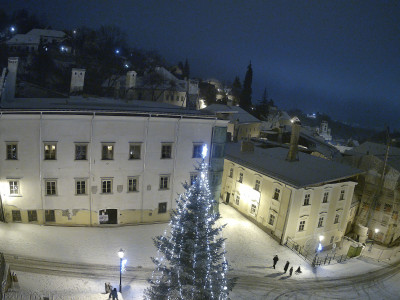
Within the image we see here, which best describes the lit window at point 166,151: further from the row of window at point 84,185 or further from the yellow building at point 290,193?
the yellow building at point 290,193

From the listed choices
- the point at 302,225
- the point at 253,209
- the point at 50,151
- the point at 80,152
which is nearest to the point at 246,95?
the point at 253,209

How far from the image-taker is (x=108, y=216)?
26078mm

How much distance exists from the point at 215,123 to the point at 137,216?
10.6 m

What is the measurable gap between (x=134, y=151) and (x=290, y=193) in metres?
14.1

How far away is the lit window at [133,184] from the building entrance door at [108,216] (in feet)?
7.49

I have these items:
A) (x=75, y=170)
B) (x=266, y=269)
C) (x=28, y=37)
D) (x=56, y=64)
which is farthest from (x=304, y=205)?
(x=28, y=37)

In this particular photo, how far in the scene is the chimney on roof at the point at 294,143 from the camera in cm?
3118

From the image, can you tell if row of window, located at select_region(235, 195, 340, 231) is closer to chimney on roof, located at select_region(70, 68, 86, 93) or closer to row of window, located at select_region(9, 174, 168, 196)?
row of window, located at select_region(9, 174, 168, 196)

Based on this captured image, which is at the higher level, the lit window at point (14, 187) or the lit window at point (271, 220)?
the lit window at point (14, 187)

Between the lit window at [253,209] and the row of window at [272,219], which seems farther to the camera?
the lit window at [253,209]

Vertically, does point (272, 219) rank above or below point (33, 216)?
below

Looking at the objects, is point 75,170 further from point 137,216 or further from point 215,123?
point 215,123

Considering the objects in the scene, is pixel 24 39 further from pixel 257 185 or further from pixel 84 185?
pixel 257 185

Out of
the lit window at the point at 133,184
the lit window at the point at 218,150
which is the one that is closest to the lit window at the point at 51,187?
the lit window at the point at 133,184
